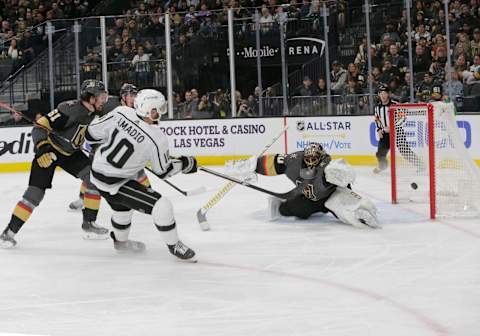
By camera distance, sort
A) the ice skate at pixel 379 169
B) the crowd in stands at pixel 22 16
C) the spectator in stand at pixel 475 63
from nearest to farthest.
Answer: the ice skate at pixel 379 169 < the spectator in stand at pixel 475 63 < the crowd in stands at pixel 22 16

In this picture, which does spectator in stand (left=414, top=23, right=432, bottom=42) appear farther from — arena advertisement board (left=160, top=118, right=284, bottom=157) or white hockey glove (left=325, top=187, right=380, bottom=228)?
white hockey glove (left=325, top=187, right=380, bottom=228)

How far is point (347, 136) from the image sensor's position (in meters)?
10.3

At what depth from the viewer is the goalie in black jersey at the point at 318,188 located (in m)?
5.98

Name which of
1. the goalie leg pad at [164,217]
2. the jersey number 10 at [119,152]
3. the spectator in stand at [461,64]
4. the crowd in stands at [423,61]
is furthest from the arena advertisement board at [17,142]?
the goalie leg pad at [164,217]

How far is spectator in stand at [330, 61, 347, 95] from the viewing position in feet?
34.1

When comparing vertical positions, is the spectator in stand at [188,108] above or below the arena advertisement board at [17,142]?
above

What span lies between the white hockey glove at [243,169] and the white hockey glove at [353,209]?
0.58 m

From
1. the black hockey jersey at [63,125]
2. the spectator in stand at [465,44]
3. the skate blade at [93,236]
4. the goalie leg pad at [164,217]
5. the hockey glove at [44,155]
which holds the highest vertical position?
the spectator in stand at [465,44]

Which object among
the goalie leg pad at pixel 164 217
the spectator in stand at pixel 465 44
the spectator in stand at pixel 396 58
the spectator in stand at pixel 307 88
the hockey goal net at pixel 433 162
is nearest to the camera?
the goalie leg pad at pixel 164 217

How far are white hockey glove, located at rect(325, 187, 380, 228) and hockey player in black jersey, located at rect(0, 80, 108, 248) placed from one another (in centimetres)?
157

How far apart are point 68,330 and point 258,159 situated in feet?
9.32

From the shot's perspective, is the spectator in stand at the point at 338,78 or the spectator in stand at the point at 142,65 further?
the spectator in stand at the point at 142,65

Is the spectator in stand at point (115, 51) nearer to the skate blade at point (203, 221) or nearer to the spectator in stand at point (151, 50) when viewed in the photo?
the spectator in stand at point (151, 50)

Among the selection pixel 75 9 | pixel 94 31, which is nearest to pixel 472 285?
pixel 94 31
